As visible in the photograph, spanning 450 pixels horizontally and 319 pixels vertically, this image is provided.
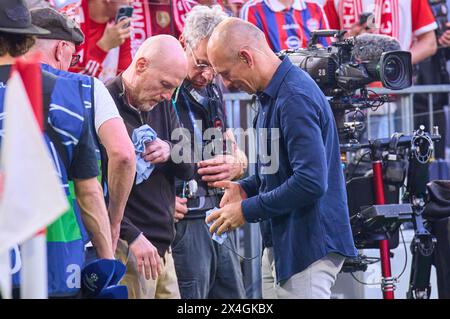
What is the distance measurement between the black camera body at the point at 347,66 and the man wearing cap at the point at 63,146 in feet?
5.85

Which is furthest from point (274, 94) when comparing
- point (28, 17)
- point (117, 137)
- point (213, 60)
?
point (28, 17)

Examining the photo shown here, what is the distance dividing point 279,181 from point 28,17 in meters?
1.50

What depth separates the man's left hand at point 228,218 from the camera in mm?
4941

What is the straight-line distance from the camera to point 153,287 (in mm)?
5574

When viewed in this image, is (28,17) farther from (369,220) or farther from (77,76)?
(369,220)

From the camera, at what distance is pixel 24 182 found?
2.64 meters

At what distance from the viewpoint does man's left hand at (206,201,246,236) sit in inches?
195

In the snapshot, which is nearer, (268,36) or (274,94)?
(274,94)

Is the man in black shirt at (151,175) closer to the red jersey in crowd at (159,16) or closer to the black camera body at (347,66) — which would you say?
the black camera body at (347,66)

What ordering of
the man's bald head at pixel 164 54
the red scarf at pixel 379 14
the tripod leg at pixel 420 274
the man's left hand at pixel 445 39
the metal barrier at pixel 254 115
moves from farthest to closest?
the man's left hand at pixel 445 39 < the red scarf at pixel 379 14 < the metal barrier at pixel 254 115 < the tripod leg at pixel 420 274 < the man's bald head at pixel 164 54

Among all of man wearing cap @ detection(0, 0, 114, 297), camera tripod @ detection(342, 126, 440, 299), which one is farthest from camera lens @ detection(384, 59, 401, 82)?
man wearing cap @ detection(0, 0, 114, 297)

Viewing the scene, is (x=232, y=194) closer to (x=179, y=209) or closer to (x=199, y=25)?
(x=179, y=209)

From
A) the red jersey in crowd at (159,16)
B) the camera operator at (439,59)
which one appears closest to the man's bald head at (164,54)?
the red jersey in crowd at (159,16)

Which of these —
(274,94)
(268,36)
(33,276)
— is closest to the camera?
(33,276)
